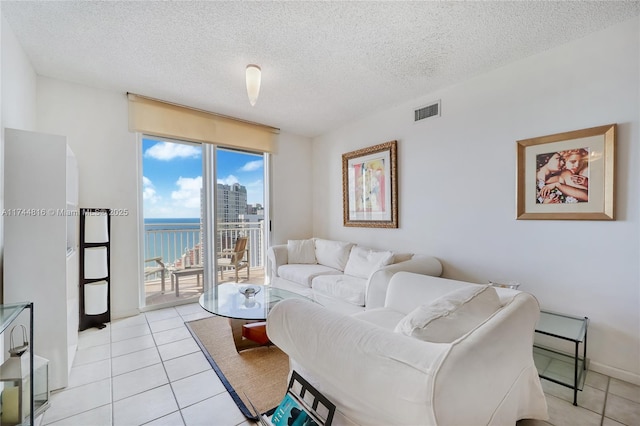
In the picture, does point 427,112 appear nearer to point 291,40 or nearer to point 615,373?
point 291,40

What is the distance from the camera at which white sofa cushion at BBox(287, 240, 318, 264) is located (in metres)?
3.87

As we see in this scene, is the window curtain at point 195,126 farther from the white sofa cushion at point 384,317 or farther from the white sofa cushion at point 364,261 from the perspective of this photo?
the white sofa cushion at point 384,317

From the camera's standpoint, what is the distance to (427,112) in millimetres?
3051

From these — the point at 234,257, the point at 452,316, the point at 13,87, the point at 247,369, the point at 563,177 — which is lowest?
the point at 247,369

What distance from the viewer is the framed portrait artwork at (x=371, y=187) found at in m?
3.40

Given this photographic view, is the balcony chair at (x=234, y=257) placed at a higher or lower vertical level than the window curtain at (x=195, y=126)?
lower

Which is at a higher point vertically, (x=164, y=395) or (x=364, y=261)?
(x=364, y=261)

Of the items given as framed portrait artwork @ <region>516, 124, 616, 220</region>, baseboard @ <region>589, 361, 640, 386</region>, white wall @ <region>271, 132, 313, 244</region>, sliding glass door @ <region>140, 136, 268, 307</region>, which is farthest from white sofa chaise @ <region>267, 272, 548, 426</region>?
white wall @ <region>271, 132, 313, 244</region>

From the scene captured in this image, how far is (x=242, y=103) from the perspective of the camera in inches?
129

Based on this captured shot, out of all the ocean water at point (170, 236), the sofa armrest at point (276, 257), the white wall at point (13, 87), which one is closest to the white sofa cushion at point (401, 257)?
the sofa armrest at point (276, 257)

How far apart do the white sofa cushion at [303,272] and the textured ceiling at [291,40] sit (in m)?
2.11

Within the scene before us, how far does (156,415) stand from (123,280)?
199cm

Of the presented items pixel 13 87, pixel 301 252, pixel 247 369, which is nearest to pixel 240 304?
pixel 247 369

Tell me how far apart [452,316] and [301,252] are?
2885mm
